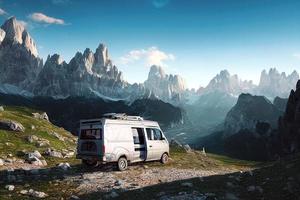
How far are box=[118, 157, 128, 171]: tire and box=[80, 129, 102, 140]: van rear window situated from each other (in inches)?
103

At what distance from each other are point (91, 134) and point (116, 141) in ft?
6.44

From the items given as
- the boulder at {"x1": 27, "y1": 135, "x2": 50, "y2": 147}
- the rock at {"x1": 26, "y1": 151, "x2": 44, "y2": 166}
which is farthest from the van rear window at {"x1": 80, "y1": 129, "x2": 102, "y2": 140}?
the boulder at {"x1": 27, "y1": 135, "x2": 50, "y2": 147}

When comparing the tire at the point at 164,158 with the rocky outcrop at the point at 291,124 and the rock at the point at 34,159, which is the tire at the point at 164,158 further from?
the rocky outcrop at the point at 291,124

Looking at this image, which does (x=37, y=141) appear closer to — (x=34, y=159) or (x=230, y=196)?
(x=34, y=159)

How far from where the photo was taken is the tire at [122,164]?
2830cm

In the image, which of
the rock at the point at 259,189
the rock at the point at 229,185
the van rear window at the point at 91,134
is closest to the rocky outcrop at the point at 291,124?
the van rear window at the point at 91,134

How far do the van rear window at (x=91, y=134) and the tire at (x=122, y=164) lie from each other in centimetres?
263

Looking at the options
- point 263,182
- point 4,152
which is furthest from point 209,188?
point 4,152

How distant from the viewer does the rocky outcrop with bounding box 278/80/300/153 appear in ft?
511

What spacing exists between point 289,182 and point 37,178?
50.2 ft

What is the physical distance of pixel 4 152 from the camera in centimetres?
3544

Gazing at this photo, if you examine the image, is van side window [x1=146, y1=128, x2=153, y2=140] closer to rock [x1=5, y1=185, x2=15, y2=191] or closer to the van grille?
the van grille

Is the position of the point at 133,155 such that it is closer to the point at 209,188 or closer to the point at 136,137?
the point at 136,137

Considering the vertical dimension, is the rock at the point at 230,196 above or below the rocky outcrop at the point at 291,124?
below
